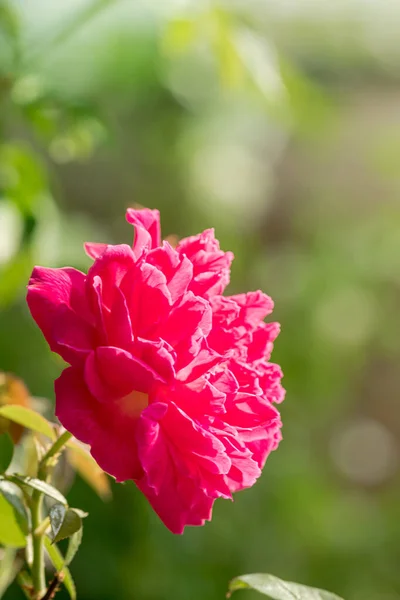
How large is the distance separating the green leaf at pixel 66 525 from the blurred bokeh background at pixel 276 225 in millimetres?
327

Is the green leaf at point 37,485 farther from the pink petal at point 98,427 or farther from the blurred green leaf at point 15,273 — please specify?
the blurred green leaf at point 15,273

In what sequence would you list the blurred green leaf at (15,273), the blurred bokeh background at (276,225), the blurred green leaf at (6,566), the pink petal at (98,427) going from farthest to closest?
the blurred bokeh background at (276,225)
the blurred green leaf at (15,273)
the blurred green leaf at (6,566)
the pink petal at (98,427)

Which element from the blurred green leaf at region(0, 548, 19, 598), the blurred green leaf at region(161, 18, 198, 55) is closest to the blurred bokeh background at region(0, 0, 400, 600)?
the blurred green leaf at region(161, 18, 198, 55)

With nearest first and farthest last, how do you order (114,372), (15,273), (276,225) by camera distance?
(114,372) → (15,273) → (276,225)

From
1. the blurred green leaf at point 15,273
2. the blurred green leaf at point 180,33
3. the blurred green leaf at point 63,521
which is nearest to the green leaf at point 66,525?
the blurred green leaf at point 63,521

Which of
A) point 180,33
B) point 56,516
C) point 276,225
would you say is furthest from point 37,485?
point 276,225

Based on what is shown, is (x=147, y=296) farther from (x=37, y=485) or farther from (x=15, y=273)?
(x=15, y=273)

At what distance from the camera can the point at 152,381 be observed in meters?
0.28

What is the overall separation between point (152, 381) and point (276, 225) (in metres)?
1.71

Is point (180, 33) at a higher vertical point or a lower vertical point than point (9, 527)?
higher

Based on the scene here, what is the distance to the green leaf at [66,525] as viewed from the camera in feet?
0.95

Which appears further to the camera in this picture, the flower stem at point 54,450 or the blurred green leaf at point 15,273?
the blurred green leaf at point 15,273

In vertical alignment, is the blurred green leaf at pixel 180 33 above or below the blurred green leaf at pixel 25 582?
above

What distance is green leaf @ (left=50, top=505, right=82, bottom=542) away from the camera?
0.95 ft
